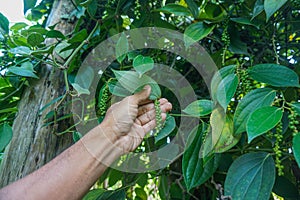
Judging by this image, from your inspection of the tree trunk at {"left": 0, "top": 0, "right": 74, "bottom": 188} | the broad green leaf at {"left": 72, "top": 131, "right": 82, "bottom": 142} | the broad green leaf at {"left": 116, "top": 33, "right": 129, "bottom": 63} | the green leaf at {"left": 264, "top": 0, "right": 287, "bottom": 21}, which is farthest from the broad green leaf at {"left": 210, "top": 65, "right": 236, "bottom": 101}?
the tree trunk at {"left": 0, "top": 0, "right": 74, "bottom": 188}

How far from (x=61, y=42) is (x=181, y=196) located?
1.75ft

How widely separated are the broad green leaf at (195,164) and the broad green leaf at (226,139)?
0.18 ft

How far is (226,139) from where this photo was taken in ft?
1.74

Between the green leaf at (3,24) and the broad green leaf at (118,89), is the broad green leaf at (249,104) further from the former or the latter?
the green leaf at (3,24)

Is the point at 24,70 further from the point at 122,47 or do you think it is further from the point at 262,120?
the point at 262,120

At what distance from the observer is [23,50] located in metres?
0.74

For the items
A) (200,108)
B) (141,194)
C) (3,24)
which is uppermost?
(3,24)

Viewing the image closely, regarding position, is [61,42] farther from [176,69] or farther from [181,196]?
[181,196]

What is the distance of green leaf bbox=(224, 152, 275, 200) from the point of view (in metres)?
0.51

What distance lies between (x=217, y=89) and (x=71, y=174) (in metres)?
0.34

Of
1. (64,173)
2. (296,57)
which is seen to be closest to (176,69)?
(296,57)

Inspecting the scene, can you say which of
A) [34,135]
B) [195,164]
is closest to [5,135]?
[34,135]

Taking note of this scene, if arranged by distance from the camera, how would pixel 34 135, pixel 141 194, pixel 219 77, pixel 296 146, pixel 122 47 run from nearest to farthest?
1. pixel 296 146
2. pixel 219 77
3. pixel 122 47
4. pixel 34 135
5. pixel 141 194

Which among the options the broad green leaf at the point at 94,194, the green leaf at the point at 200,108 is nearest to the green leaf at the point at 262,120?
the green leaf at the point at 200,108
